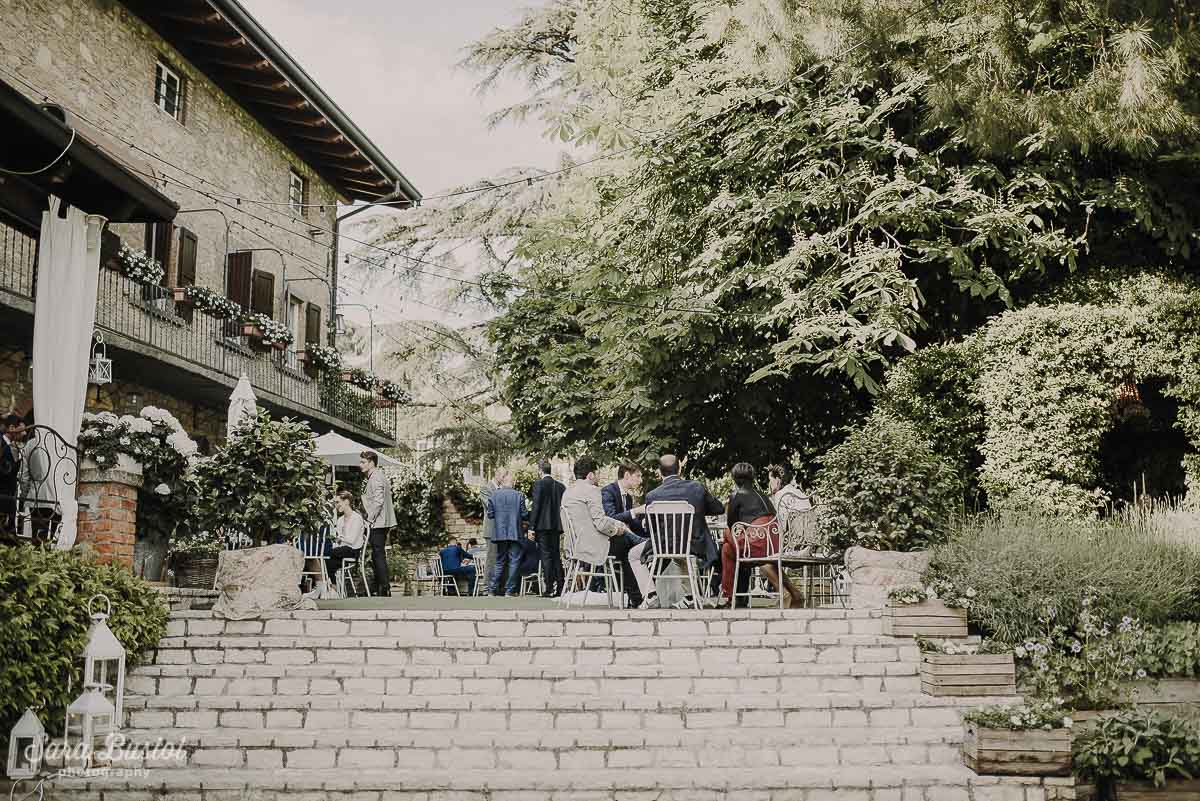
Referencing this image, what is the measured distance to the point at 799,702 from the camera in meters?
7.46

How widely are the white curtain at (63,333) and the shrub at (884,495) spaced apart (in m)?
6.20

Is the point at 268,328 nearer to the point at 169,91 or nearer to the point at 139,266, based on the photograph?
the point at 139,266

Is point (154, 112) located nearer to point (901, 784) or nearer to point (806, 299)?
point (806, 299)

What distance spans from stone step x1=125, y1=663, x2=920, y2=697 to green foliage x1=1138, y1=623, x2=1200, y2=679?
162cm

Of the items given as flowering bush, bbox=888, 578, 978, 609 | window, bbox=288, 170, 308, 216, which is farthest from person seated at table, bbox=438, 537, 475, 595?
flowering bush, bbox=888, 578, 978, 609

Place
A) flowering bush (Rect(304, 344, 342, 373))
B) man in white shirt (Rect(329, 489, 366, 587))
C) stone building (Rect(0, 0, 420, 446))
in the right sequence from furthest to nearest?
1. flowering bush (Rect(304, 344, 342, 373))
2. stone building (Rect(0, 0, 420, 446))
3. man in white shirt (Rect(329, 489, 366, 587))

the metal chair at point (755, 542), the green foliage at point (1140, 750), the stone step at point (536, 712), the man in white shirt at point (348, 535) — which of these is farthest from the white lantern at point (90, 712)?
the man in white shirt at point (348, 535)

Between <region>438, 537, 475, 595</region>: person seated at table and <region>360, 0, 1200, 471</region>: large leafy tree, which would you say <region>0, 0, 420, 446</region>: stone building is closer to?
<region>438, 537, 475, 595</region>: person seated at table

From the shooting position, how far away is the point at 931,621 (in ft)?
27.8

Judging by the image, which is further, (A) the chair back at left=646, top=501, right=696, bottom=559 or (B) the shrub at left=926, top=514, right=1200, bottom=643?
(A) the chair back at left=646, top=501, right=696, bottom=559

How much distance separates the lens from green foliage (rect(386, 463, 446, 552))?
2242cm

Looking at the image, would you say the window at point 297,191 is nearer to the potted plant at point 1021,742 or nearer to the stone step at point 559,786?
the stone step at point 559,786


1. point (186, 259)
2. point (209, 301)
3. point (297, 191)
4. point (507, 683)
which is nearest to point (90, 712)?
point (507, 683)

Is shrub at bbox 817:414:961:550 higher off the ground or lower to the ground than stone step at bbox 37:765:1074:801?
higher
